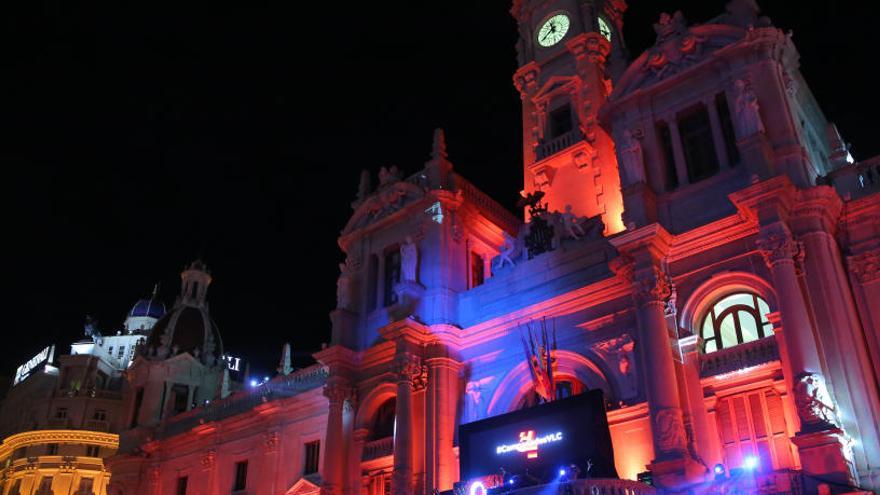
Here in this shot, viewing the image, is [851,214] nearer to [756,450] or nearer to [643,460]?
[756,450]

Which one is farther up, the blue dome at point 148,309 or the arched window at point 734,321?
the blue dome at point 148,309

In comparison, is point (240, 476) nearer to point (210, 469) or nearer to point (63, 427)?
point (210, 469)

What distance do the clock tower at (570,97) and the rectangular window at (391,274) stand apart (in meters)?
6.87

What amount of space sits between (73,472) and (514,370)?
1676 inches

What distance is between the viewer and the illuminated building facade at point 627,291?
1989cm

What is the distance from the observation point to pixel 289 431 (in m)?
34.8

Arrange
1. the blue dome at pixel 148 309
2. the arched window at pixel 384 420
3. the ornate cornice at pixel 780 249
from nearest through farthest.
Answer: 1. the ornate cornice at pixel 780 249
2. the arched window at pixel 384 420
3. the blue dome at pixel 148 309

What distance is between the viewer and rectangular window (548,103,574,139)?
34394mm

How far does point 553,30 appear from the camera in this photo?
37125 mm

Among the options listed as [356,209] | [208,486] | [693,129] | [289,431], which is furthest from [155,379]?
[693,129]

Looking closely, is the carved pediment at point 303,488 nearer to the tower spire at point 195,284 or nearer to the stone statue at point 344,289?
the stone statue at point 344,289

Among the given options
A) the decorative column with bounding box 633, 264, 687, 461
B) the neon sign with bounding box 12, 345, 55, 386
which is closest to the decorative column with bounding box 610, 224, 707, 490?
the decorative column with bounding box 633, 264, 687, 461

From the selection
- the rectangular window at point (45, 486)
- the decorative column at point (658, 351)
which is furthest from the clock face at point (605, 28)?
the rectangular window at point (45, 486)

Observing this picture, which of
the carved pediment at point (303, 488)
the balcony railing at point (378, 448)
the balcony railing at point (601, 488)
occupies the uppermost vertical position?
the balcony railing at point (378, 448)
